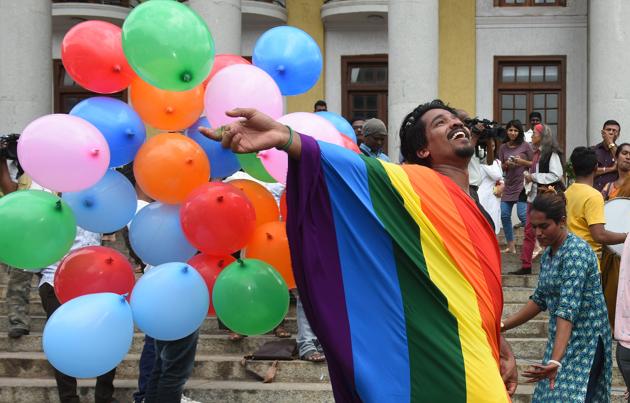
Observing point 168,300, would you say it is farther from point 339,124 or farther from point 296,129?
point 339,124

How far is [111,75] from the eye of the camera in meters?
4.70

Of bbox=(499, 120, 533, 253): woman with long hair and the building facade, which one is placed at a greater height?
the building facade

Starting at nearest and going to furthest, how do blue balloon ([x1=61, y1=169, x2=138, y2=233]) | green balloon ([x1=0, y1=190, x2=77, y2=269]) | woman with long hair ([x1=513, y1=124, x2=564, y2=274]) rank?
green balloon ([x1=0, y1=190, x2=77, y2=269]), blue balloon ([x1=61, y1=169, x2=138, y2=233]), woman with long hair ([x1=513, y1=124, x2=564, y2=274])

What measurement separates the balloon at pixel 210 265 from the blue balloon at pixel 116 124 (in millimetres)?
599

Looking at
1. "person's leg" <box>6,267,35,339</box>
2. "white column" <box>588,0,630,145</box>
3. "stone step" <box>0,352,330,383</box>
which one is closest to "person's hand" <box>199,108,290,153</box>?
"stone step" <box>0,352,330,383</box>

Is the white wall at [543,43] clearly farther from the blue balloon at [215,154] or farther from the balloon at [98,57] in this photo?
the balloon at [98,57]

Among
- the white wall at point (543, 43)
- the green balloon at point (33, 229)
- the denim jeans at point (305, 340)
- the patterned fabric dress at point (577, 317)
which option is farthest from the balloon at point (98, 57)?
the white wall at point (543, 43)

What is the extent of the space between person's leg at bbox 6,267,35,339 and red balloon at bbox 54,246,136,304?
465 centimetres

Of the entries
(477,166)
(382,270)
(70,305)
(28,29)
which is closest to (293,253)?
(382,270)

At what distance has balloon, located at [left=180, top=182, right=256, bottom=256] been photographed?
453cm

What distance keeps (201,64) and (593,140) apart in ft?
42.9

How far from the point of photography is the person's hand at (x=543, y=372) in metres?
4.97

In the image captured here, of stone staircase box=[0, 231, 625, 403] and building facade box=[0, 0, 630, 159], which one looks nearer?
stone staircase box=[0, 231, 625, 403]

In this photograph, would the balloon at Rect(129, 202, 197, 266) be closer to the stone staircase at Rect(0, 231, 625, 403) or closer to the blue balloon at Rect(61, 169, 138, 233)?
the blue balloon at Rect(61, 169, 138, 233)
